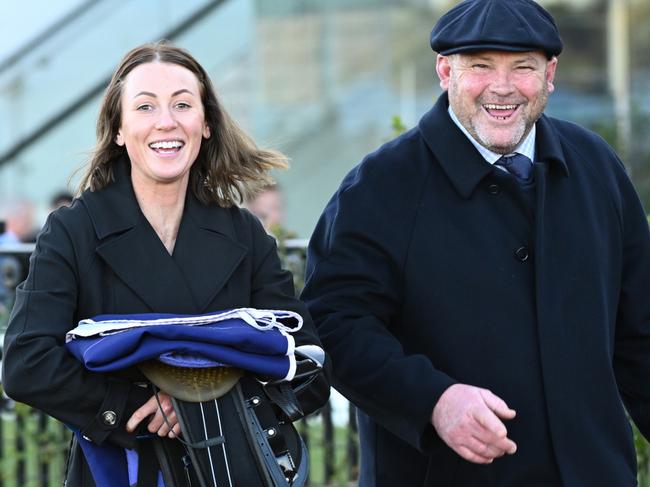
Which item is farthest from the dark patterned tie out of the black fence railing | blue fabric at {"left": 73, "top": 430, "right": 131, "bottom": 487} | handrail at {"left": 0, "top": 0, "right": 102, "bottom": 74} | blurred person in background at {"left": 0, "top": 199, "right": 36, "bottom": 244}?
handrail at {"left": 0, "top": 0, "right": 102, "bottom": 74}

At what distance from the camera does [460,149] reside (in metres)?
3.64

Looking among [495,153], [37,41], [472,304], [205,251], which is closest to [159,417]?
[205,251]

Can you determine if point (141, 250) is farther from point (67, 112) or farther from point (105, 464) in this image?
point (67, 112)

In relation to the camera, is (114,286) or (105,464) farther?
(114,286)

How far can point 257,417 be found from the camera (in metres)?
3.18

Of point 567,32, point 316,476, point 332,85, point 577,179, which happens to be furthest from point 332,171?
point 577,179

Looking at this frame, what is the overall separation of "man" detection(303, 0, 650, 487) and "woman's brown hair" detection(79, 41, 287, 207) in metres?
→ 0.25

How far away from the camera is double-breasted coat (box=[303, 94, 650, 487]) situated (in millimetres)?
3496

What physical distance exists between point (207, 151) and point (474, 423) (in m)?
1.05

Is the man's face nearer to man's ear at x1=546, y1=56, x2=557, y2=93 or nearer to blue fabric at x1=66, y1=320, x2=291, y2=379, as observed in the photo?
man's ear at x1=546, y1=56, x2=557, y2=93

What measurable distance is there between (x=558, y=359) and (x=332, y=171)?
9053mm

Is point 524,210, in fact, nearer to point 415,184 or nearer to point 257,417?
point 415,184

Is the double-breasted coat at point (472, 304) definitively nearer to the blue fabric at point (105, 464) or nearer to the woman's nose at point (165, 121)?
the woman's nose at point (165, 121)

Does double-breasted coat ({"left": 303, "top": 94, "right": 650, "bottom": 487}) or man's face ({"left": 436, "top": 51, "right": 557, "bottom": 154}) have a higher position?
man's face ({"left": 436, "top": 51, "right": 557, "bottom": 154})
